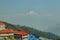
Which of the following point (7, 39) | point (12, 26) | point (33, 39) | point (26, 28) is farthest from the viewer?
point (26, 28)

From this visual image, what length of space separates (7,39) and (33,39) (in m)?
Answer: 10.8

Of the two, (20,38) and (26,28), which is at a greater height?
(26,28)

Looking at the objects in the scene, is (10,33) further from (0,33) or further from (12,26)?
(12,26)

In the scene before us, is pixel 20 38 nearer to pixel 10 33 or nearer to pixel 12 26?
pixel 10 33

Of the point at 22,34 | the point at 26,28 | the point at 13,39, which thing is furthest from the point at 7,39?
the point at 26,28

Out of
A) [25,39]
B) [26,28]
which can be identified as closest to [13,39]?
[25,39]

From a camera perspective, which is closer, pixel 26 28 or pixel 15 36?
pixel 15 36

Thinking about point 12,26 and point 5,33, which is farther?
point 12,26

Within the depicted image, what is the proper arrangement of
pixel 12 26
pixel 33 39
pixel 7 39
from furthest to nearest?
pixel 12 26
pixel 33 39
pixel 7 39

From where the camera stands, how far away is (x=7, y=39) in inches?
2953

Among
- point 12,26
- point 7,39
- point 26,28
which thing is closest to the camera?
point 7,39

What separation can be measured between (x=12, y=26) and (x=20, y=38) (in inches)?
1190

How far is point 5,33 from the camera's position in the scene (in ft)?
252

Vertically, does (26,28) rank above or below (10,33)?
above
